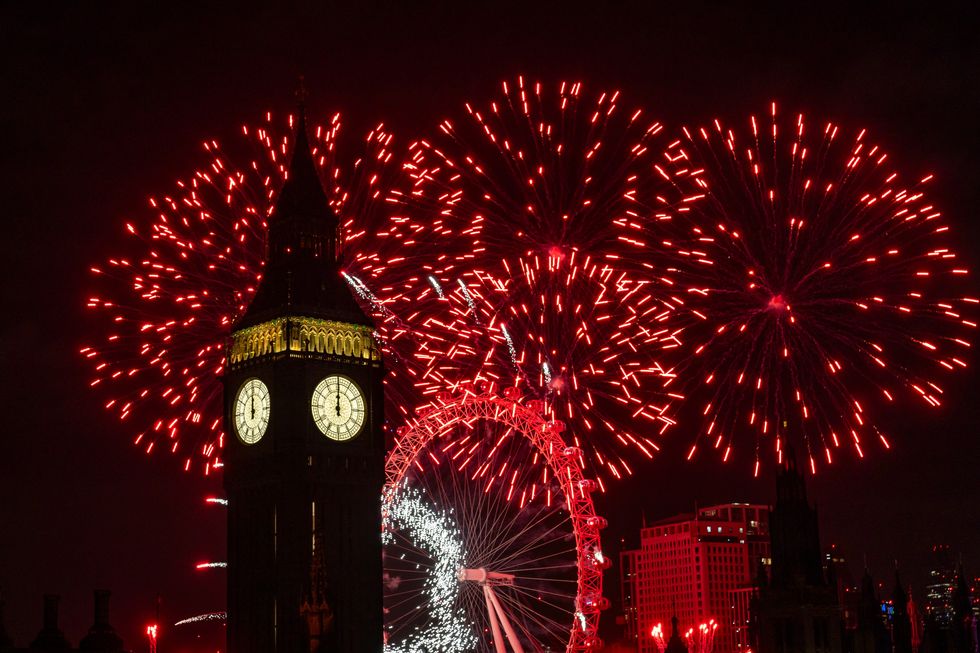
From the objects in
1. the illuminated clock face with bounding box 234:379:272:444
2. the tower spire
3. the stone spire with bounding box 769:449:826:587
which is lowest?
the stone spire with bounding box 769:449:826:587

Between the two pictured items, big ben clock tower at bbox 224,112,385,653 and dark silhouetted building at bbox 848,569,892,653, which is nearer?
big ben clock tower at bbox 224,112,385,653

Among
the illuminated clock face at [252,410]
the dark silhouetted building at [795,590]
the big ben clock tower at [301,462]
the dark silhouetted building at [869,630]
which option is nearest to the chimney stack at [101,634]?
the big ben clock tower at [301,462]

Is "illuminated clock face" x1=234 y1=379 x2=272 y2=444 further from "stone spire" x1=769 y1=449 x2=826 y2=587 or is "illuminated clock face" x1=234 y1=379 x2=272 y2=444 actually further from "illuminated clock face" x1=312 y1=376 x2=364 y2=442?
"stone spire" x1=769 y1=449 x2=826 y2=587

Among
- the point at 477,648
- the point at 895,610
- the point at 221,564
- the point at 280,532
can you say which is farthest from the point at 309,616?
the point at 895,610

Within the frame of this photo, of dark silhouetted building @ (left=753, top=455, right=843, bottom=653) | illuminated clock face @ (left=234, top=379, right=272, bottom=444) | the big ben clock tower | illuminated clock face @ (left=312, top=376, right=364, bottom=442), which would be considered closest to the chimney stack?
the big ben clock tower

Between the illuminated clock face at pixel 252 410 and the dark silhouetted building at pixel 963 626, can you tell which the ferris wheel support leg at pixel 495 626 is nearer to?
the illuminated clock face at pixel 252 410

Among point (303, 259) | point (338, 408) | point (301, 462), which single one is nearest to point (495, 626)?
point (338, 408)
